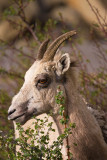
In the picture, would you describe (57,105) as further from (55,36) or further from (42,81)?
(55,36)

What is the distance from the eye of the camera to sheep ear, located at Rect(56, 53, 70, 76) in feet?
12.5

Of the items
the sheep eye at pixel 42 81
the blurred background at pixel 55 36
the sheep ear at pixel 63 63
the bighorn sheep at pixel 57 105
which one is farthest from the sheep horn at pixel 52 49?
the blurred background at pixel 55 36

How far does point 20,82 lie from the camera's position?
7.43 meters

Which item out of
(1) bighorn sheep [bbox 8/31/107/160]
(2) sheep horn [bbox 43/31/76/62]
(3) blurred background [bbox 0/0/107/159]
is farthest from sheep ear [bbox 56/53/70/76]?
(3) blurred background [bbox 0/0/107/159]

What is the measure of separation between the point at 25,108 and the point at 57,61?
0.86 m

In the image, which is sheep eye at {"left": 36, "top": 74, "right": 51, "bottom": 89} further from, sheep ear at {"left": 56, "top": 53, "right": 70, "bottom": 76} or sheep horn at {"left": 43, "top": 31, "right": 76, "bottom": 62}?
sheep horn at {"left": 43, "top": 31, "right": 76, "bottom": 62}

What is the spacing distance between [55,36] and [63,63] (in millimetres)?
3660

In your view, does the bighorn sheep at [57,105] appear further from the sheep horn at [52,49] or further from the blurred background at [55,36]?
the blurred background at [55,36]

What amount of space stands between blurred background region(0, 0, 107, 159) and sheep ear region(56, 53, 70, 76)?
97cm

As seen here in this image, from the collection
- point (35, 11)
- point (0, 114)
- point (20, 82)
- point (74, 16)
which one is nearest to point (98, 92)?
point (20, 82)

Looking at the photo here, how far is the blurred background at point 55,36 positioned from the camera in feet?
20.8

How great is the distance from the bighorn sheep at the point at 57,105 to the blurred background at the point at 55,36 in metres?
1.16

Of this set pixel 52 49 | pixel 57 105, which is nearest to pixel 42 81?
pixel 57 105

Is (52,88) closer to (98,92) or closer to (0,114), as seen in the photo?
(98,92)
